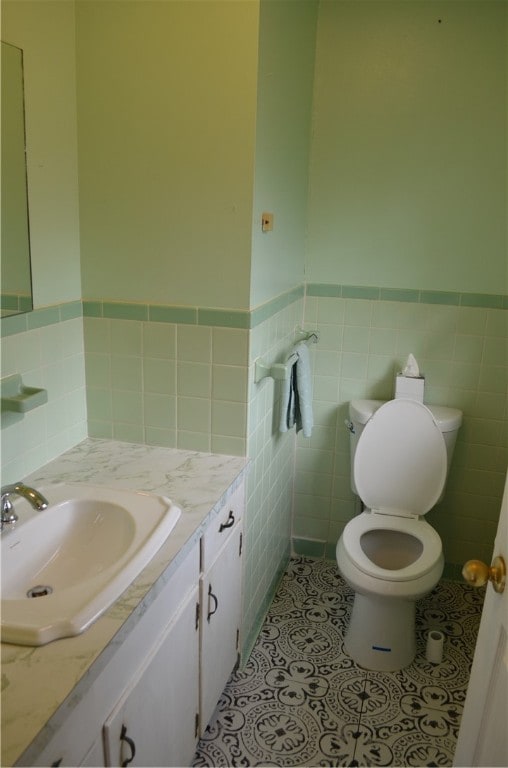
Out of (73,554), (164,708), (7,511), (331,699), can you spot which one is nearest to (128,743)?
(164,708)

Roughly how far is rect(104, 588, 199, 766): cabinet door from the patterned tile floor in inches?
10.4

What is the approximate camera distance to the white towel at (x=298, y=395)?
2232 millimetres

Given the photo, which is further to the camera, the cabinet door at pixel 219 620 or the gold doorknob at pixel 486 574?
the cabinet door at pixel 219 620

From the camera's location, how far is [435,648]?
7.30ft

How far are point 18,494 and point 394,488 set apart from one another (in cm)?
155

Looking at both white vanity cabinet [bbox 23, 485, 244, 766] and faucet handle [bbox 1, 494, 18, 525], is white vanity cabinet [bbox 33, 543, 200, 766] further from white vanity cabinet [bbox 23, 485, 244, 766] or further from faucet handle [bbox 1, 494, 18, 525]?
faucet handle [bbox 1, 494, 18, 525]

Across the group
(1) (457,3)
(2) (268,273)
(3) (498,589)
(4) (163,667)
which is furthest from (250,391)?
(1) (457,3)

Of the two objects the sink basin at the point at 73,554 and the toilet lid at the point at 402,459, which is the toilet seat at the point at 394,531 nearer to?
the toilet lid at the point at 402,459

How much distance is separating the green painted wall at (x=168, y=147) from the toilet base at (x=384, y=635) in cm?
124

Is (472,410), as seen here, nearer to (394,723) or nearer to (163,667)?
(394,723)

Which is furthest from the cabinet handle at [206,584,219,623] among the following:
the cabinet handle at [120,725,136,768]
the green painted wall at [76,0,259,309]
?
the green painted wall at [76,0,259,309]

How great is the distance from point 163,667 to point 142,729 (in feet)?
0.46

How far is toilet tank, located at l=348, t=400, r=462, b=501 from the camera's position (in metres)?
2.40

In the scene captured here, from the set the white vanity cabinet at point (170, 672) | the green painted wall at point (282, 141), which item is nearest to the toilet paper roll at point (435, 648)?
the white vanity cabinet at point (170, 672)
